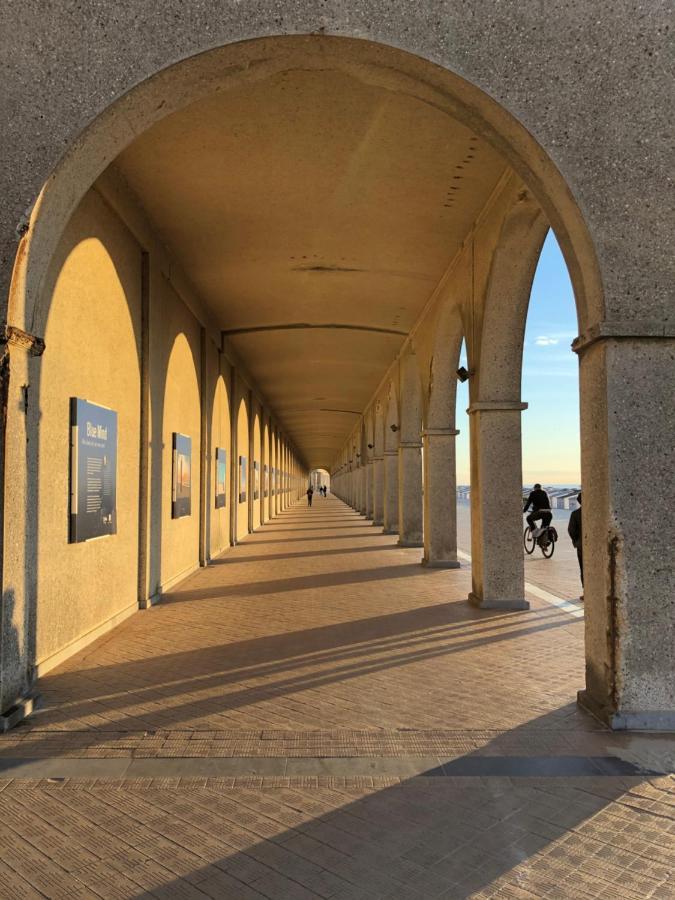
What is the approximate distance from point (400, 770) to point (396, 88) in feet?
15.5

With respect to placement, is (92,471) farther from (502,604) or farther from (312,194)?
(502,604)

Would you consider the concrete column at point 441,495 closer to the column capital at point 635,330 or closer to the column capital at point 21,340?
the column capital at point 635,330

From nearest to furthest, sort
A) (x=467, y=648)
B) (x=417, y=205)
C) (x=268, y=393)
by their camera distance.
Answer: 1. (x=467, y=648)
2. (x=417, y=205)
3. (x=268, y=393)

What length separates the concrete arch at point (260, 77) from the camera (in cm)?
488

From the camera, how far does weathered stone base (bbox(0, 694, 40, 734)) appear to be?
4.75 m

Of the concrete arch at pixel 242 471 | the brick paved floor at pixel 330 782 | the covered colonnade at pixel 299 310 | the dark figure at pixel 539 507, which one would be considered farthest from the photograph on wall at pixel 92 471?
the concrete arch at pixel 242 471

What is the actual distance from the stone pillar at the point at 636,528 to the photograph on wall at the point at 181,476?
7.67m

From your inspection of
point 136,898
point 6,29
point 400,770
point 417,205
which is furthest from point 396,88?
point 136,898

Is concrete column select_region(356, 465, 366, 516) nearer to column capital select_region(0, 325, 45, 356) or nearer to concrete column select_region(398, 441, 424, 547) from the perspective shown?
concrete column select_region(398, 441, 424, 547)

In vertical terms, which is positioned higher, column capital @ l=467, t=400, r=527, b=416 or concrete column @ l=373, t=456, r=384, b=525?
column capital @ l=467, t=400, r=527, b=416

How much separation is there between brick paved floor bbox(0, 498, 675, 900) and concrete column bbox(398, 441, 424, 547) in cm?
927

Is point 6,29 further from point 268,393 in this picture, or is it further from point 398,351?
point 268,393

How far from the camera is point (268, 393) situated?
26453 mm

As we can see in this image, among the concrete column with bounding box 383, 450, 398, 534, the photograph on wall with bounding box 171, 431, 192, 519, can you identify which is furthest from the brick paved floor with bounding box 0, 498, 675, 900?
the concrete column with bounding box 383, 450, 398, 534
